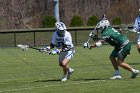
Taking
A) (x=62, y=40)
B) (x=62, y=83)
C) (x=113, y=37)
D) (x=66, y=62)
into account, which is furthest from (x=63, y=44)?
(x=113, y=37)

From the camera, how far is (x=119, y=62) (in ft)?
53.1

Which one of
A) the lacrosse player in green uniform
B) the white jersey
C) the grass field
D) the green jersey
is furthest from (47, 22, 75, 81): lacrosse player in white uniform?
the green jersey

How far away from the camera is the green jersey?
15.8 meters

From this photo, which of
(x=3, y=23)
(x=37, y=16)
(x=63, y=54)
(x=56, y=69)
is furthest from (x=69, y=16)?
(x=63, y=54)

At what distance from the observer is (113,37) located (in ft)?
52.3

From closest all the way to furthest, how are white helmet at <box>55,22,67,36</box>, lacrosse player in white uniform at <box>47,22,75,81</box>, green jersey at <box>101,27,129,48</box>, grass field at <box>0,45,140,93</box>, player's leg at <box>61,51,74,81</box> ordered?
grass field at <box>0,45,140,93</box> < green jersey at <box>101,27,129,48</box> < white helmet at <box>55,22,67,36</box> < lacrosse player in white uniform at <box>47,22,75,81</box> < player's leg at <box>61,51,74,81</box>

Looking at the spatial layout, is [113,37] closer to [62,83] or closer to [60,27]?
[60,27]

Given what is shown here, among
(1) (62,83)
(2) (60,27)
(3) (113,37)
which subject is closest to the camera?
(1) (62,83)

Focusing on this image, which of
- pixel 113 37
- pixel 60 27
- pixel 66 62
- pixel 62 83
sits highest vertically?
pixel 60 27

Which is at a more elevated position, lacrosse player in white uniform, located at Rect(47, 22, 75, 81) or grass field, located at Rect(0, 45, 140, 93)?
lacrosse player in white uniform, located at Rect(47, 22, 75, 81)

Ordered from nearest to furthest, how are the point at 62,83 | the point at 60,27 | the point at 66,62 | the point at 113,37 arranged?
1. the point at 62,83
2. the point at 113,37
3. the point at 60,27
4. the point at 66,62

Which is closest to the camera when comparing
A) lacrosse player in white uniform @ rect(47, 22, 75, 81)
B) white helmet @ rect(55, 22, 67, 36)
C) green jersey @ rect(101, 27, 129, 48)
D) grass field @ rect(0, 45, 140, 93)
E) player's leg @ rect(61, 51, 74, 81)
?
grass field @ rect(0, 45, 140, 93)

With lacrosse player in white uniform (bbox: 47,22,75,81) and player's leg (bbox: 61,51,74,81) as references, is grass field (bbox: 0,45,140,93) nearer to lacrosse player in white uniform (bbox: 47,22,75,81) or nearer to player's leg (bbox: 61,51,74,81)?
player's leg (bbox: 61,51,74,81)

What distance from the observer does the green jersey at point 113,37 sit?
1579 centimetres
